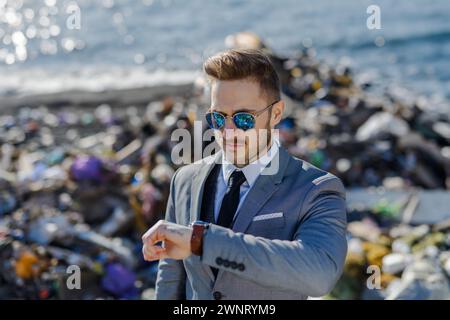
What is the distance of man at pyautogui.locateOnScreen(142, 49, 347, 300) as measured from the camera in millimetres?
1745

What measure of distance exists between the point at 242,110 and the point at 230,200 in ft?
0.93

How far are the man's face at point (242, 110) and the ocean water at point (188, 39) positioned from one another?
1024cm

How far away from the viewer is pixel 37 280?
5.16 m

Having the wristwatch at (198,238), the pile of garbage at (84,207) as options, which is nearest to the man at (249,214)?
the wristwatch at (198,238)

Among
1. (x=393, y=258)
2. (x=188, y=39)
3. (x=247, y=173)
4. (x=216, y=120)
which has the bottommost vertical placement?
(x=188, y=39)

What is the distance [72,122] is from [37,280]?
525 cm

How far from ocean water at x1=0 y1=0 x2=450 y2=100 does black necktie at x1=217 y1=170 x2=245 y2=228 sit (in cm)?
1022

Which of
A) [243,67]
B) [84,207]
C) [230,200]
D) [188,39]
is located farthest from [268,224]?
[188,39]

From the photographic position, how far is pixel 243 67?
6.38ft

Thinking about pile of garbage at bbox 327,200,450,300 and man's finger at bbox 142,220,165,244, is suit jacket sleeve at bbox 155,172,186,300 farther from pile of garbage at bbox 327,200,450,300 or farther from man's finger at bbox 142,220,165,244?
pile of garbage at bbox 327,200,450,300

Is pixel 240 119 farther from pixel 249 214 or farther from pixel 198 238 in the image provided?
pixel 198 238

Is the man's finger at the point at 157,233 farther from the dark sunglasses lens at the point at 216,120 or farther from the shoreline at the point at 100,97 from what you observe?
the shoreline at the point at 100,97

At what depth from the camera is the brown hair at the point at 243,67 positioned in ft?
6.36
